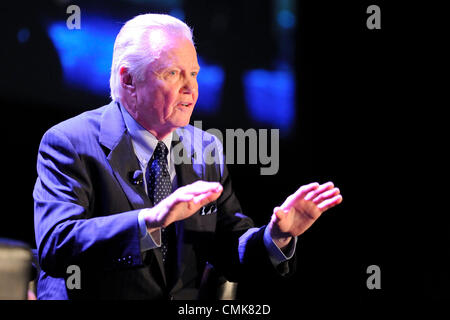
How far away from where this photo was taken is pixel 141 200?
74.6 inches

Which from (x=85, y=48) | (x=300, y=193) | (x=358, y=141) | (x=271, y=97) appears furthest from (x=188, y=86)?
(x=358, y=141)

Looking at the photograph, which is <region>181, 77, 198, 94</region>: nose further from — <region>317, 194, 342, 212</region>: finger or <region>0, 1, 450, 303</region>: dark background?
<region>0, 1, 450, 303</region>: dark background

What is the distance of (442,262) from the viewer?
2996 mm

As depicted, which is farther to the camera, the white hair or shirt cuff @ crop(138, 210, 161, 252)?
the white hair

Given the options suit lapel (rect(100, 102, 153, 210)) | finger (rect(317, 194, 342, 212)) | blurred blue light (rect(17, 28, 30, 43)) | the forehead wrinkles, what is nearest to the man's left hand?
finger (rect(317, 194, 342, 212))

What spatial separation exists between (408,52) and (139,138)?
4.99ft

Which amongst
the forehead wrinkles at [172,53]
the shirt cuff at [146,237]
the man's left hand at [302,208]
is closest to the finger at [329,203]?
the man's left hand at [302,208]

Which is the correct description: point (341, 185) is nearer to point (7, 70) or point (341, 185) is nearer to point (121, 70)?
point (121, 70)

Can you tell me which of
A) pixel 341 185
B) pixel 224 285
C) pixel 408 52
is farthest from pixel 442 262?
pixel 224 285

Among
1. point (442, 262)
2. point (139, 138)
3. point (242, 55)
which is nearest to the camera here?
point (139, 138)

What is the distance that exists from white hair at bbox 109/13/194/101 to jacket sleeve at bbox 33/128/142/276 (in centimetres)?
33

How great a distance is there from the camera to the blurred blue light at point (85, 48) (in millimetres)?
2479

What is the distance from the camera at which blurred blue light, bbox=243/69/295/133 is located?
2.78 metres

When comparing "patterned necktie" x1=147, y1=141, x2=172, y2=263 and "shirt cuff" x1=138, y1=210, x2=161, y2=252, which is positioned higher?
"patterned necktie" x1=147, y1=141, x2=172, y2=263
